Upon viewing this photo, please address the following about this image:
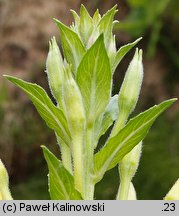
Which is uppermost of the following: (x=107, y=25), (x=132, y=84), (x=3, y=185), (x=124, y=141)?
(x=107, y=25)

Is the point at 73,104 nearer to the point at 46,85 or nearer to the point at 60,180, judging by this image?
the point at 60,180

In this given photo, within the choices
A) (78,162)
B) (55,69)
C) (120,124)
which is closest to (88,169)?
(78,162)

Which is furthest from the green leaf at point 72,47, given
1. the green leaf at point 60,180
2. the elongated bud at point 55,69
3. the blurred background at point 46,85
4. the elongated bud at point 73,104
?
the blurred background at point 46,85

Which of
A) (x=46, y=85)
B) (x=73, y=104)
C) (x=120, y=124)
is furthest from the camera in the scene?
(x=46, y=85)

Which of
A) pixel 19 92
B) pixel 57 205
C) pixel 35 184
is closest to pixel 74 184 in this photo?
pixel 57 205

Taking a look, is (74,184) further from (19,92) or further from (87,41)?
(19,92)
